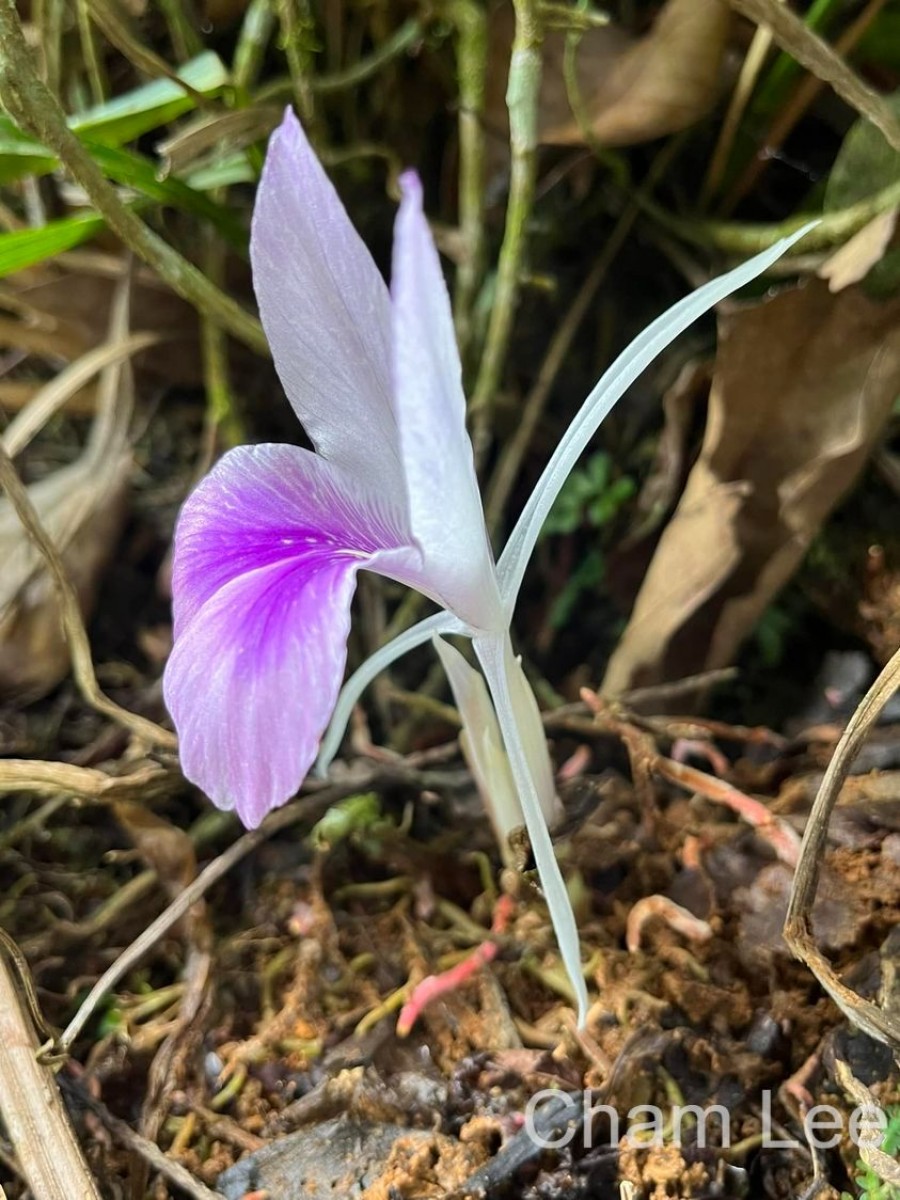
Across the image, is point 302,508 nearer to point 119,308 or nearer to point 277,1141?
point 277,1141

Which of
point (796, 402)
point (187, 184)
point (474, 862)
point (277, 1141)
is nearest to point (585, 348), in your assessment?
point (796, 402)

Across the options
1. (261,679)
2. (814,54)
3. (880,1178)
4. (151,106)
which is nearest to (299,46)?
(151,106)

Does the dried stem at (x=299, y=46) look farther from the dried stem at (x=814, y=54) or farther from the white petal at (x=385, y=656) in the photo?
the white petal at (x=385, y=656)

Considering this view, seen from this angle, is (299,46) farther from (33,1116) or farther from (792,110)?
(33,1116)

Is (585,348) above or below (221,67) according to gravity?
below

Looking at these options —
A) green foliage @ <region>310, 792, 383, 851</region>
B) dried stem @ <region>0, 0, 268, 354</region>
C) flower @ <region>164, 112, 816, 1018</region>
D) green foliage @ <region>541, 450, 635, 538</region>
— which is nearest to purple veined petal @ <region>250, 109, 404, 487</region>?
flower @ <region>164, 112, 816, 1018</region>

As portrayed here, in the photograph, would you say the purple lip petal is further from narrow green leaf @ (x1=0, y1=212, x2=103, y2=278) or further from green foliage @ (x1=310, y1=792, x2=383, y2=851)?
narrow green leaf @ (x1=0, y1=212, x2=103, y2=278)
